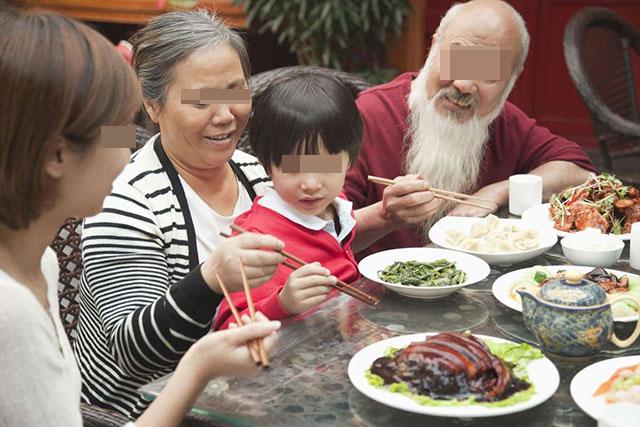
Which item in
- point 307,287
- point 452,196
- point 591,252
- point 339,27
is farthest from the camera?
point 339,27

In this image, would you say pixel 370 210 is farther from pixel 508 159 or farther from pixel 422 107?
pixel 508 159

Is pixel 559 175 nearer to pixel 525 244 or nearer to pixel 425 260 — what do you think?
pixel 525 244

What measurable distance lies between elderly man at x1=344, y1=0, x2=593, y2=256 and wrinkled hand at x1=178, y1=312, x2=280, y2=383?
138 centimetres

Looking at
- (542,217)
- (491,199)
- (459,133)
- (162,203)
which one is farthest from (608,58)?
(162,203)

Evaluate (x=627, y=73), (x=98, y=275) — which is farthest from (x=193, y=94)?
(x=627, y=73)

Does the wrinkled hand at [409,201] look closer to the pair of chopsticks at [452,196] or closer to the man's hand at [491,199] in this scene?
the pair of chopsticks at [452,196]

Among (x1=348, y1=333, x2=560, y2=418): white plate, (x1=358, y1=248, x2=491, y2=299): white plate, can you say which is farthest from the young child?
(x1=348, y1=333, x2=560, y2=418): white plate

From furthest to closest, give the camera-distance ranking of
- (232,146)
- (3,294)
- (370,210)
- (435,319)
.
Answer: (370,210)
(232,146)
(435,319)
(3,294)

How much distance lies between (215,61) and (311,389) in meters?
0.91

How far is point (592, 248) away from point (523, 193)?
1.62 ft

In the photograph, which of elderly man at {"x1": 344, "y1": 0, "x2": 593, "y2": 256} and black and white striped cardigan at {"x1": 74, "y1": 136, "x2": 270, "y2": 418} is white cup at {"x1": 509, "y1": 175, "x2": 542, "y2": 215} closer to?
elderly man at {"x1": 344, "y1": 0, "x2": 593, "y2": 256}

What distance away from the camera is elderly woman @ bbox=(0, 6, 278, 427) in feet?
3.89

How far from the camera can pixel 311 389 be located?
1.44 meters

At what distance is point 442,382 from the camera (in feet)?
4.43
